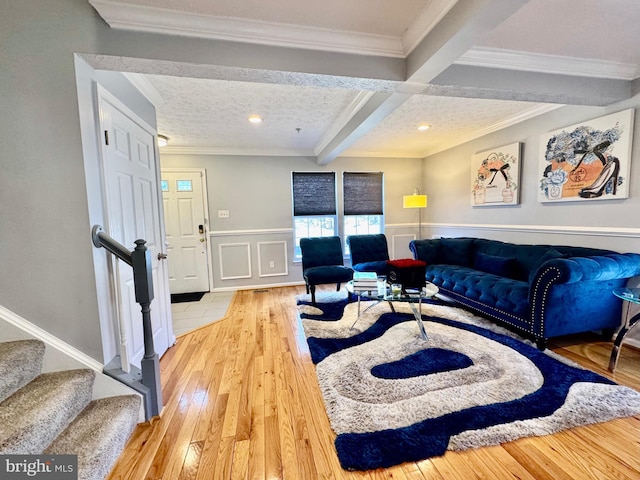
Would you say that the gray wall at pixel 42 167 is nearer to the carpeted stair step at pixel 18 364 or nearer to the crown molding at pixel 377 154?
the carpeted stair step at pixel 18 364

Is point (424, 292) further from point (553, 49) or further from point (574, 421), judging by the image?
point (553, 49)

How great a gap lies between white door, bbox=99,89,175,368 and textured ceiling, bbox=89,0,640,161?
355 millimetres

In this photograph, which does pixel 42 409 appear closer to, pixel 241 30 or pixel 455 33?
pixel 241 30

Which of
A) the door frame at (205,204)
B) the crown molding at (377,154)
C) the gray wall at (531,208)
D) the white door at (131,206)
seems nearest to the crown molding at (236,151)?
the door frame at (205,204)

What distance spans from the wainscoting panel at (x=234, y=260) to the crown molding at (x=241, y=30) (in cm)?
335

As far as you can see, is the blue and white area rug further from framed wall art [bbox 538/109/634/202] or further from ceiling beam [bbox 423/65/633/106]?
ceiling beam [bbox 423/65/633/106]

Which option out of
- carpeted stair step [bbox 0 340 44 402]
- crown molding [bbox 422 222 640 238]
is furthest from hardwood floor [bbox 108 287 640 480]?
crown molding [bbox 422 222 640 238]

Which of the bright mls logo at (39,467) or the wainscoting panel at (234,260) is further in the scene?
the wainscoting panel at (234,260)

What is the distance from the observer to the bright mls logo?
0.99 meters

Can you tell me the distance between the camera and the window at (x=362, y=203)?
487cm

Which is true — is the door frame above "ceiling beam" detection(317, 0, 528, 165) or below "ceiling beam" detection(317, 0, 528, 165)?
below

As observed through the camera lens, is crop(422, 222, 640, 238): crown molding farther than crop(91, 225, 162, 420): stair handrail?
Yes

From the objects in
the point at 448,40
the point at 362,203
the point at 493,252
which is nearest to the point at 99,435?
the point at 448,40

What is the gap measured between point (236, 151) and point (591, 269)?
14.7 ft
